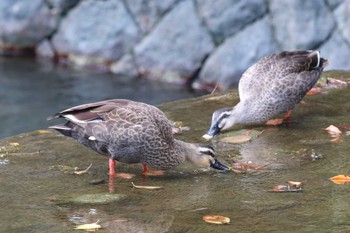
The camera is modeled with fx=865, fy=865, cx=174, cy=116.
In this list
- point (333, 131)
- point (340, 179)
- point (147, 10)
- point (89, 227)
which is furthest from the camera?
point (147, 10)

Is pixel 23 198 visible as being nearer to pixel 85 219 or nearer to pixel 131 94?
pixel 85 219

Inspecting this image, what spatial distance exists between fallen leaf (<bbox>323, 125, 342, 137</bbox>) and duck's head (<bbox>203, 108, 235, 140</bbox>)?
760 mm

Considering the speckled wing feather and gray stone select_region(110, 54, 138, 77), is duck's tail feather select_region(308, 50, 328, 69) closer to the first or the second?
the speckled wing feather

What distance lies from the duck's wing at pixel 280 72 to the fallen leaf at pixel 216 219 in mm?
2445

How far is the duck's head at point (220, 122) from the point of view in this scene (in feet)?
21.7

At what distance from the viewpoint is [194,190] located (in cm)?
529

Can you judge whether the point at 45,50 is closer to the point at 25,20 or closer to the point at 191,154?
the point at 25,20

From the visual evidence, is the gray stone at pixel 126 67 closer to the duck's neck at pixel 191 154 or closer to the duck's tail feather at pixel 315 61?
the duck's tail feather at pixel 315 61

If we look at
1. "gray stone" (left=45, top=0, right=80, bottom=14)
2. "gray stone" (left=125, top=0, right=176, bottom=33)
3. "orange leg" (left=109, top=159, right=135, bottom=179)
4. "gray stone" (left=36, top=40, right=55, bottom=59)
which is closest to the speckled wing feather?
"orange leg" (left=109, top=159, right=135, bottom=179)

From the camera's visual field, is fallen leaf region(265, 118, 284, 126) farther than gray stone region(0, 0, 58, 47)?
No

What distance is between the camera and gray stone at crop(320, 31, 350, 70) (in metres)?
12.0

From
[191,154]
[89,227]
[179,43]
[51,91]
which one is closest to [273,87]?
[191,154]

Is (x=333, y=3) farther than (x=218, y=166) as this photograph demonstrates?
Yes

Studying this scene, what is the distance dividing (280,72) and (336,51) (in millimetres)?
5250
